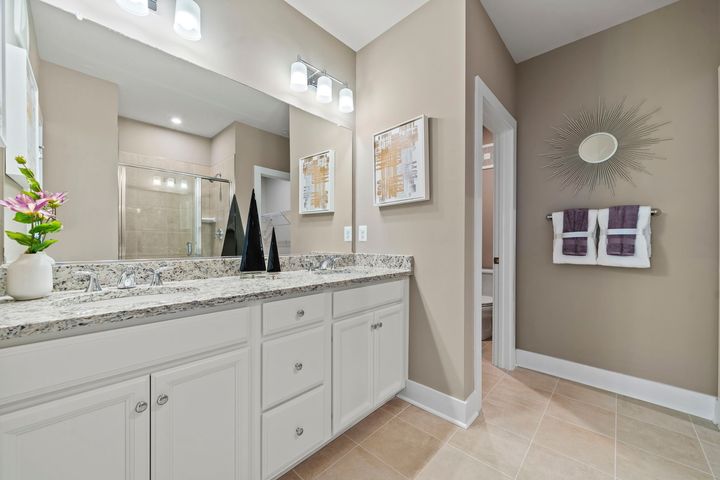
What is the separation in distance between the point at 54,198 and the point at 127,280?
1.25 feet

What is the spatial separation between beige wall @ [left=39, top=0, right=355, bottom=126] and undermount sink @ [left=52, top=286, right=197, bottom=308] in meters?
1.11

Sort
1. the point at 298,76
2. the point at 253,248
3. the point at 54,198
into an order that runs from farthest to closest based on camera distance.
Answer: the point at 298,76 → the point at 253,248 → the point at 54,198

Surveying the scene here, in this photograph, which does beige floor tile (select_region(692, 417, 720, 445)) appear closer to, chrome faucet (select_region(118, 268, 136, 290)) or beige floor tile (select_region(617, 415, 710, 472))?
beige floor tile (select_region(617, 415, 710, 472))

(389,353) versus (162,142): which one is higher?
(162,142)

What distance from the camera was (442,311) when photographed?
180cm

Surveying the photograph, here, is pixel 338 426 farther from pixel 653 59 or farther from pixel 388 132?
pixel 653 59

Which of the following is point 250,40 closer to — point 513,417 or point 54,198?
point 54,198

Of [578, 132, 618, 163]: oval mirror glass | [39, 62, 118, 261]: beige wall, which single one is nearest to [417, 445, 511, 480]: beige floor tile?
[39, 62, 118, 261]: beige wall

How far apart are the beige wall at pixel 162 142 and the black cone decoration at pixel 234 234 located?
11.0 inches

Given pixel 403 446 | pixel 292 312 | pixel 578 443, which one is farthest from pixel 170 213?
pixel 578 443

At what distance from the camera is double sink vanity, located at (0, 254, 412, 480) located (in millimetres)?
721

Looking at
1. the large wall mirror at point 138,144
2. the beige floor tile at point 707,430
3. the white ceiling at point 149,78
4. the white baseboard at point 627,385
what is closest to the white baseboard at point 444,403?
the white baseboard at point 627,385

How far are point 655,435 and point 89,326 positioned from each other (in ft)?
8.60

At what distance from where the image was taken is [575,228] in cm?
218
